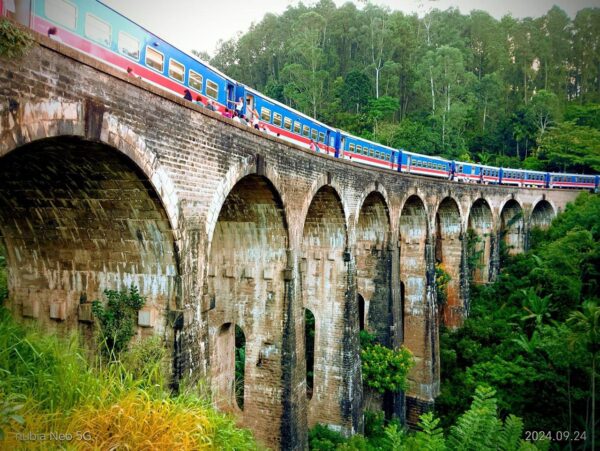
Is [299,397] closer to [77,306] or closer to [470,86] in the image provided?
[77,306]

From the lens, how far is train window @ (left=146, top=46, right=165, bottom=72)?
6609 millimetres

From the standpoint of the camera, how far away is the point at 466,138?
41.1 m

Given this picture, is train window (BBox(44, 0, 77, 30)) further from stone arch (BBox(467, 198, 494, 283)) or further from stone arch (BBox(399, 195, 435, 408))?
stone arch (BBox(467, 198, 494, 283))

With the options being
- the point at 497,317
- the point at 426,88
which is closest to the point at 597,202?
the point at 497,317

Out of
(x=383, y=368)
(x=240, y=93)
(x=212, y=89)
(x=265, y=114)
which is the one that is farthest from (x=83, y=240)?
(x=383, y=368)

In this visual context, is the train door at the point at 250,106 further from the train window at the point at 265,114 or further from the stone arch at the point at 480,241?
the stone arch at the point at 480,241

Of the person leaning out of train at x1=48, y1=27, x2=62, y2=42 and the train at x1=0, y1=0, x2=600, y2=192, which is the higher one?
the train at x1=0, y1=0, x2=600, y2=192

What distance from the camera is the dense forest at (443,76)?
114 feet

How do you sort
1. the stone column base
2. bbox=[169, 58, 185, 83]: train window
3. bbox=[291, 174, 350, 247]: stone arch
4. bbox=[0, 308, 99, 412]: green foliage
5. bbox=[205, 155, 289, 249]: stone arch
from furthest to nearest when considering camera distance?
the stone column base
bbox=[291, 174, 350, 247]: stone arch
bbox=[205, 155, 289, 249]: stone arch
bbox=[169, 58, 185, 83]: train window
bbox=[0, 308, 99, 412]: green foliage

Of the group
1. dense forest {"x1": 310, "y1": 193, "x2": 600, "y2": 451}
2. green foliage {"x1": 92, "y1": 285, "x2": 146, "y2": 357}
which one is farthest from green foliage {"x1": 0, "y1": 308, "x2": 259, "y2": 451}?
dense forest {"x1": 310, "y1": 193, "x2": 600, "y2": 451}

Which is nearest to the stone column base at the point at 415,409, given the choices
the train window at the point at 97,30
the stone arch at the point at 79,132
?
the stone arch at the point at 79,132

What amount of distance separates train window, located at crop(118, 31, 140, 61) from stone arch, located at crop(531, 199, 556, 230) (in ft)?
103

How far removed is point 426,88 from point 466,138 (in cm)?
772

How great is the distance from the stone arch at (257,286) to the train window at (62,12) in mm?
5125
